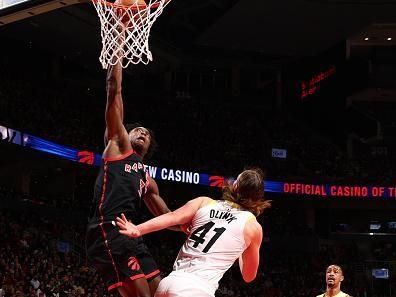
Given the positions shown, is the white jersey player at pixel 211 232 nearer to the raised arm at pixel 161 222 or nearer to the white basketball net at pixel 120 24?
the raised arm at pixel 161 222

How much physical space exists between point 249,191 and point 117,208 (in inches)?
47.2

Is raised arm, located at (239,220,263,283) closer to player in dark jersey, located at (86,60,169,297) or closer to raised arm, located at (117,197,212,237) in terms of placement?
raised arm, located at (117,197,212,237)

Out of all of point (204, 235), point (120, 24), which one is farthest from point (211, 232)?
point (120, 24)

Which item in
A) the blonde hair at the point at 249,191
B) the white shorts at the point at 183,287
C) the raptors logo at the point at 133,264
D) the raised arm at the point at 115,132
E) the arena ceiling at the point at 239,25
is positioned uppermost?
the arena ceiling at the point at 239,25

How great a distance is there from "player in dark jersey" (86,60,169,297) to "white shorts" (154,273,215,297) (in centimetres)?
101

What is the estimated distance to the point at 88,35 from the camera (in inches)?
1103

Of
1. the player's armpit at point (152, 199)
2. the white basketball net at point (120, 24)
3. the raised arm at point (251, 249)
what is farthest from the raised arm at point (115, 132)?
the raised arm at point (251, 249)

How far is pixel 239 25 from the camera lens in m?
31.8

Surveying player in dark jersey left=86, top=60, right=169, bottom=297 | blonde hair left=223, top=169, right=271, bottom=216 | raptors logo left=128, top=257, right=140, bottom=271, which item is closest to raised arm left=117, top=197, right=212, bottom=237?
blonde hair left=223, top=169, right=271, bottom=216

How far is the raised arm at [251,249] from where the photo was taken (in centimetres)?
433

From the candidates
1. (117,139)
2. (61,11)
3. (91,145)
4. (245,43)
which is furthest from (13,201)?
(117,139)

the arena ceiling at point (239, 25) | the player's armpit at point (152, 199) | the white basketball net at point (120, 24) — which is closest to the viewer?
the player's armpit at point (152, 199)

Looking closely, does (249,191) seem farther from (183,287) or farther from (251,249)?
(183,287)

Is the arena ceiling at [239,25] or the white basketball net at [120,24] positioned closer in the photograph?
the white basketball net at [120,24]
